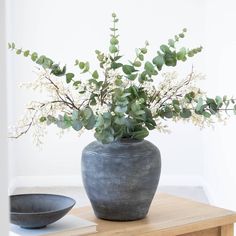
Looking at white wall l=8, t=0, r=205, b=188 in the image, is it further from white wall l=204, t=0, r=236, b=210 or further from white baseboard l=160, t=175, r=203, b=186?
white wall l=204, t=0, r=236, b=210

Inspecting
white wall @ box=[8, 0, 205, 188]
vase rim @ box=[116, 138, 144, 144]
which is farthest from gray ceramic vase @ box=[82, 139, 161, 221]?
white wall @ box=[8, 0, 205, 188]

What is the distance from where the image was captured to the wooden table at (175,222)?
1.36 meters

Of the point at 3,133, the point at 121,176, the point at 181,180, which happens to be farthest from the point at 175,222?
the point at 181,180

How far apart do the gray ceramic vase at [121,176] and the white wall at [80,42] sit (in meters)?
3.58

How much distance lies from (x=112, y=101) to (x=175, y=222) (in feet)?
1.18

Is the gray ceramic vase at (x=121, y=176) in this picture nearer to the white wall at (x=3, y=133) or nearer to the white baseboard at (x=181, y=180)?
the white wall at (x=3, y=133)

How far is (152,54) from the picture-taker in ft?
16.5

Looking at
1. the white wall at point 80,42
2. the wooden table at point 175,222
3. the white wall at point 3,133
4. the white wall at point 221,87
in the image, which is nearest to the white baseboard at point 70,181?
the white wall at point 80,42

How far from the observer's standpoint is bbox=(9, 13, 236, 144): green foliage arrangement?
4.39 ft

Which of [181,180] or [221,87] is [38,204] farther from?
[181,180]

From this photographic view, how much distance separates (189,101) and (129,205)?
317 mm

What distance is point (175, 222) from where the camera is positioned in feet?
4.64

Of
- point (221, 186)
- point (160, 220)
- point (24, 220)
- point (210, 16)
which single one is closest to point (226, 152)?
point (221, 186)

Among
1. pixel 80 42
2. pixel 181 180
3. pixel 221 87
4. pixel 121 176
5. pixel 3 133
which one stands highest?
pixel 80 42
